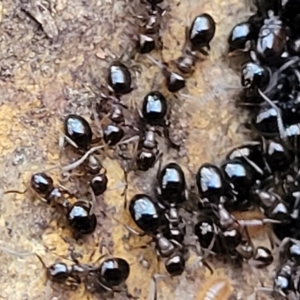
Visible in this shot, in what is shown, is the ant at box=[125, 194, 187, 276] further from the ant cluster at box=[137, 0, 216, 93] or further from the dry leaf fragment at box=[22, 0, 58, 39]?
the dry leaf fragment at box=[22, 0, 58, 39]

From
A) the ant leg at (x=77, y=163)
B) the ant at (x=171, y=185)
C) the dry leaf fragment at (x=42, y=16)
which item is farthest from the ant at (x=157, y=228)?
the dry leaf fragment at (x=42, y=16)

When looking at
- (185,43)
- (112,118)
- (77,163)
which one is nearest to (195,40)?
(185,43)

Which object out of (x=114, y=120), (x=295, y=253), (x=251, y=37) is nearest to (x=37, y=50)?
(x=114, y=120)

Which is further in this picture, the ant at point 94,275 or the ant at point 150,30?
the ant at point 150,30

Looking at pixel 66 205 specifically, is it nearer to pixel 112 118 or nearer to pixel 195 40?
pixel 112 118

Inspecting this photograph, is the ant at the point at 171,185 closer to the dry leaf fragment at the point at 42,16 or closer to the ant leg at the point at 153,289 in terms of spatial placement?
the ant leg at the point at 153,289

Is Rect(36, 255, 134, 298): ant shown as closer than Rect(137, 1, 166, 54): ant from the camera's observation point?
Yes

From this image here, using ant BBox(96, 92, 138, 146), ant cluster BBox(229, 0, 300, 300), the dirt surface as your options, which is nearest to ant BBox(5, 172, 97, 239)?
the dirt surface

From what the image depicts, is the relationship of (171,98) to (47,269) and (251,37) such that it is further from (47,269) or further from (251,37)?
(47,269)
